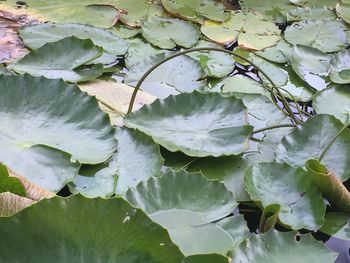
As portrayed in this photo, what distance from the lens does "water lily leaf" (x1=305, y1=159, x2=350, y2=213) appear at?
1013 millimetres

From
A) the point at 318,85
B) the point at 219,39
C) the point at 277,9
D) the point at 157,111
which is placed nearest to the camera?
the point at 157,111

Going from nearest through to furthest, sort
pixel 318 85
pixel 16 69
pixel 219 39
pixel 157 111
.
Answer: pixel 157 111 < pixel 16 69 < pixel 318 85 < pixel 219 39

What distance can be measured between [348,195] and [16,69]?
856 mm

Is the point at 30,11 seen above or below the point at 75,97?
below

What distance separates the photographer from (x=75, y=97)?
3.63ft

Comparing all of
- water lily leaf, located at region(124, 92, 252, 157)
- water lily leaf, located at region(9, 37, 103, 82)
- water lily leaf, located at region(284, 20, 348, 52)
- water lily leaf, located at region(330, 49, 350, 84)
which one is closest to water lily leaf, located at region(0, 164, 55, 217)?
water lily leaf, located at region(124, 92, 252, 157)

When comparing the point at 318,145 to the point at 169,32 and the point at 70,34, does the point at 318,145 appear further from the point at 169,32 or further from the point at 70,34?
the point at 70,34

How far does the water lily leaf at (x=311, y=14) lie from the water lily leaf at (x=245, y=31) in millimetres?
103

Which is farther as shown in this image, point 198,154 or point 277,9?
point 277,9

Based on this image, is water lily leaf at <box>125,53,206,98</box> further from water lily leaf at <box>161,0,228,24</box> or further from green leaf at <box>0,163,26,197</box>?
green leaf at <box>0,163,26,197</box>

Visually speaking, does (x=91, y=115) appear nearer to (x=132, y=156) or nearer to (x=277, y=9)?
(x=132, y=156)

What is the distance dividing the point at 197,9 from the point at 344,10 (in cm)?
53

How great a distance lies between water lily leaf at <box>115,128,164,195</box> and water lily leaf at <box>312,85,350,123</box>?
0.50 metres

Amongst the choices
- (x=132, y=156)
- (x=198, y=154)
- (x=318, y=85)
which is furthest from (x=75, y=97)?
(x=318, y=85)
